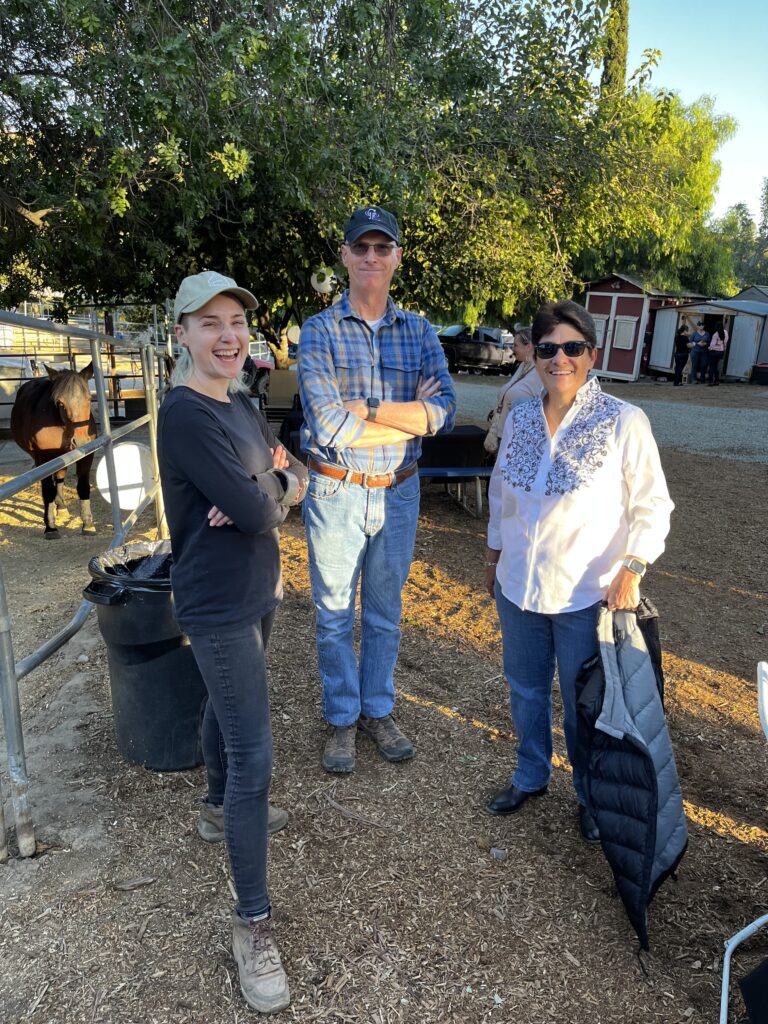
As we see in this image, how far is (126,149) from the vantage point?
551 centimetres

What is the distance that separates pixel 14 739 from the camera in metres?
2.39

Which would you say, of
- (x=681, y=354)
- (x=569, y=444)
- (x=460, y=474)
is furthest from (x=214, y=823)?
(x=681, y=354)

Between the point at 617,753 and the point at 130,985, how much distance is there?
1551 millimetres

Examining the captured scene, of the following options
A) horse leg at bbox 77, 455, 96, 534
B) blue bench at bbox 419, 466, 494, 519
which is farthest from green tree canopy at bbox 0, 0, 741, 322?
blue bench at bbox 419, 466, 494, 519

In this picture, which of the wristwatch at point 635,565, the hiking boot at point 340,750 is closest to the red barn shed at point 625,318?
the hiking boot at point 340,750

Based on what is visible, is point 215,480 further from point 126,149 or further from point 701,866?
point 126,149

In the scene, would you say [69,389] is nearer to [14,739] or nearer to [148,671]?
[148,671]

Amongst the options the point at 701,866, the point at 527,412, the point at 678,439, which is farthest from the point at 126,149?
the point at 678,439

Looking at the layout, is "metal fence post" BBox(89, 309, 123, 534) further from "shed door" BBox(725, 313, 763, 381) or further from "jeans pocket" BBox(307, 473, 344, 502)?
"shed door" BBox(725, 313, 763, 381)

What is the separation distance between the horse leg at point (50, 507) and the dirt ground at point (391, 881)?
2933mm

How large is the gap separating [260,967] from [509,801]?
45.6 inches

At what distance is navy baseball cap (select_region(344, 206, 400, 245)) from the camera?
264cm

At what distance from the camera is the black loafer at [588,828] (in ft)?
8.54

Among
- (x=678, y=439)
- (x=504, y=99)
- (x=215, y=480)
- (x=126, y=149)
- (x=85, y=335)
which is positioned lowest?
(x=678, y=439)
